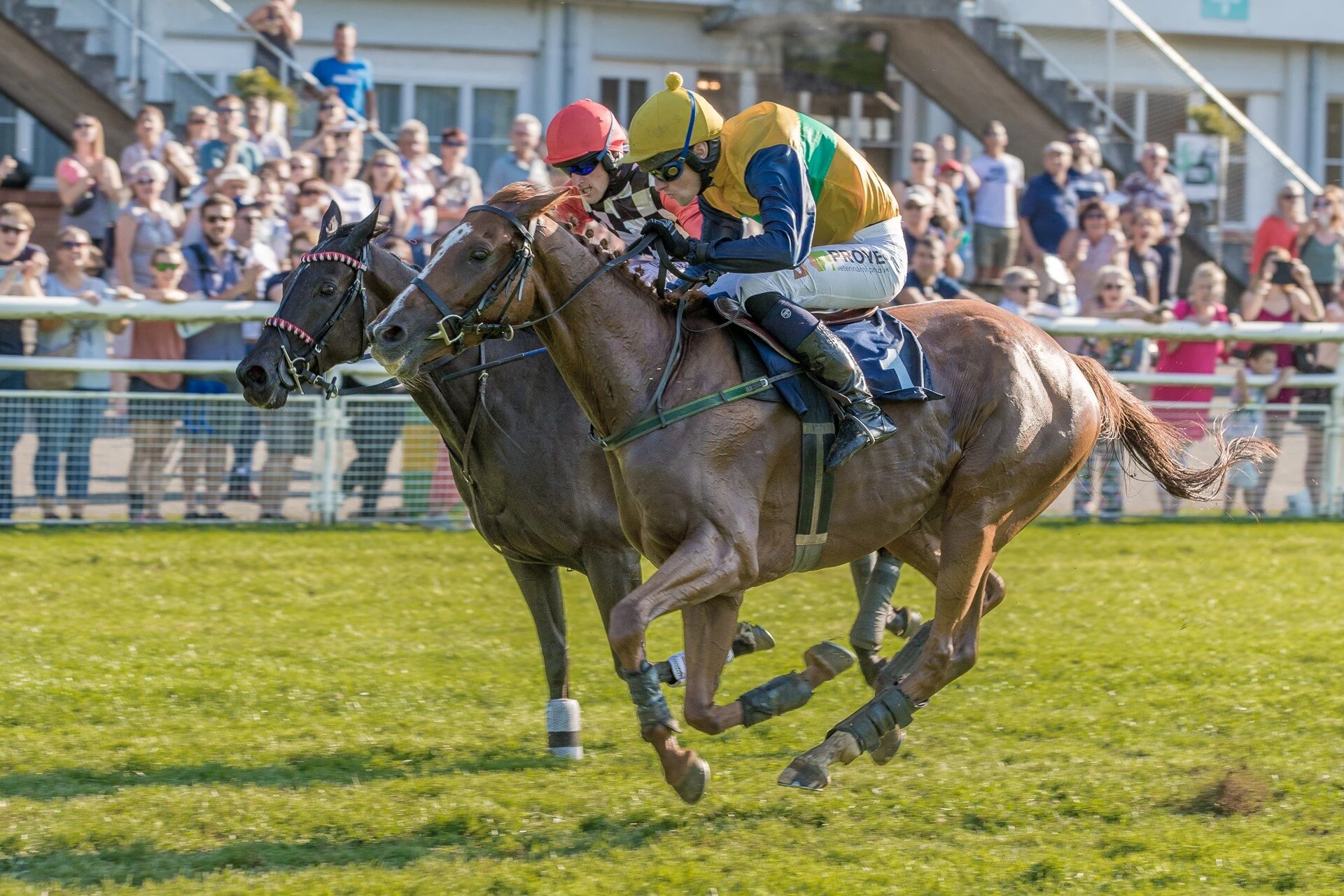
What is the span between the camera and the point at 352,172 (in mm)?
11367

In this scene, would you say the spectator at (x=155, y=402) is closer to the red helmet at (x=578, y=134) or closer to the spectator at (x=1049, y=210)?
the red helmet at (x=578, y=134)

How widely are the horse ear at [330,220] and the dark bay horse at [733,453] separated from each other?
1.24 meters

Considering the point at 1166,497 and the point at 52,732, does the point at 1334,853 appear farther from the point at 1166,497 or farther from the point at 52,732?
the point at 1166,497

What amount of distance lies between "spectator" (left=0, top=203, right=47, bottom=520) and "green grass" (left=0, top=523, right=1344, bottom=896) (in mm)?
417

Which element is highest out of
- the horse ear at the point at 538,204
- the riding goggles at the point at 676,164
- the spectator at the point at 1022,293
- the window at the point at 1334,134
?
the window at the point at 1334,134

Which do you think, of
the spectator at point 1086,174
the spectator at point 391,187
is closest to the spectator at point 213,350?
the spectator at point 391,187

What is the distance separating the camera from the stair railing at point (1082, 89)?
623 inches

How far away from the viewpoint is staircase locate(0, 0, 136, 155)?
523 inches

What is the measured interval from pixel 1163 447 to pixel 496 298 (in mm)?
2768

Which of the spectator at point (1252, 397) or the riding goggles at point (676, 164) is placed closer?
the riding goggles at point (676, 164)

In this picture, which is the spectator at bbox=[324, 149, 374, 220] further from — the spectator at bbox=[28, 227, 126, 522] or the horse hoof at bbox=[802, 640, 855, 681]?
the horse hoof at bbox=[802, 640, 855, 681]

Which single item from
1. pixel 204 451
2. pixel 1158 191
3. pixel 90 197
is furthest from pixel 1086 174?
pixel 90 197

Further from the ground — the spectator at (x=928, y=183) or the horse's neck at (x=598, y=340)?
the spectator at (x=928, y=183)

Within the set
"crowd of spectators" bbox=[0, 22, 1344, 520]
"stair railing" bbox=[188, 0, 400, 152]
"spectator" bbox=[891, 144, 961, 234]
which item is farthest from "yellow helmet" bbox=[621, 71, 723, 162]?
"stair railing" bbox=[188, 0, 400, 152]
